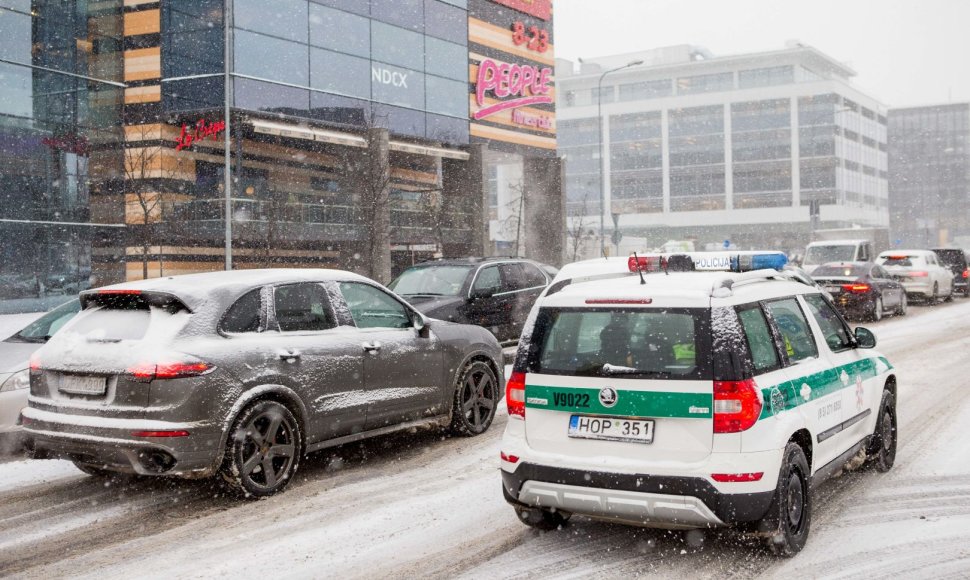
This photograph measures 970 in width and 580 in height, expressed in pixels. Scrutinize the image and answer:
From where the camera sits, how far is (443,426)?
8508 mm

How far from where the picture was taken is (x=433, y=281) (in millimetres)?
12766

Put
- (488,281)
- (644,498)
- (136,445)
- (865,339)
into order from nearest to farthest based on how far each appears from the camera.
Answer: (644,498) → (136,445) → (865,339) → (488,281)

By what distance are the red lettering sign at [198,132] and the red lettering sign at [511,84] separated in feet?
38.5

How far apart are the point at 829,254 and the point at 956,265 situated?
721 cm

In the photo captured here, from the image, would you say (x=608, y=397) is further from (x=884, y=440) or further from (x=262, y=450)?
(x=884, y=440)

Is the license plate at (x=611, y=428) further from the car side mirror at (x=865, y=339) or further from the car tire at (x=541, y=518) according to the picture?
the car side mirror at (x=865, y=339)

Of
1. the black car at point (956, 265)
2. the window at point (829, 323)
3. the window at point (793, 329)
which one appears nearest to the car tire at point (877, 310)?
the black car at point (956, 265)

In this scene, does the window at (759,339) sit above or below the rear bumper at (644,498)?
above

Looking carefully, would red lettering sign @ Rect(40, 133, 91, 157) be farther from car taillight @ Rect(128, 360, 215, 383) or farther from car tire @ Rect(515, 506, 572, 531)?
car tire @ Rect(515, 506, 572, 531)

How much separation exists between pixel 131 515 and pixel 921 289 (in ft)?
79.5

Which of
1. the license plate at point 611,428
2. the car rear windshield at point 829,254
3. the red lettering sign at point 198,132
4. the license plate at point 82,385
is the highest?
the red lettering sign at point 198,132

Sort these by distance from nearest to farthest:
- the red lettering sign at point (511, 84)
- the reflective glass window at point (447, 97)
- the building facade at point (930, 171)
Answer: the reflective glass window at point (447, 97) → the red lettering sign at point (511, 84) → the building facade at point (930, 171)

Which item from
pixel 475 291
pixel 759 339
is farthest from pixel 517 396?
pixel 475 291

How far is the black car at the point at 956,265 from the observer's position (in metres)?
29.4
